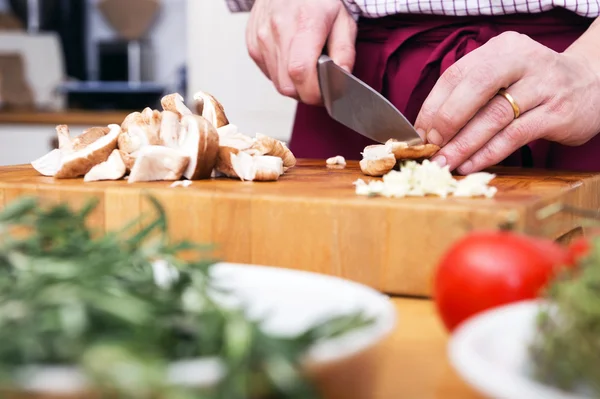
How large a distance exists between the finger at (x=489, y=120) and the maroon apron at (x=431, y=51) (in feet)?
0.69

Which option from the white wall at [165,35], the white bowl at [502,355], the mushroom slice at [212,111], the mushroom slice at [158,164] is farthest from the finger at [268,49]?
the white wall at [165,35]

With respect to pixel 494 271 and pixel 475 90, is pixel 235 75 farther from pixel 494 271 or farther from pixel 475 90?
pixel 494 271

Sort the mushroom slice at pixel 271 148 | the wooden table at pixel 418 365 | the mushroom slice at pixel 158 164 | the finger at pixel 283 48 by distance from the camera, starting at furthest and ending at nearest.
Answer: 1. the finger at pixel 283 48
2. the mushroom slice at pixel 271 148
3. the mushroom slice at pixel 158 164
4. the wooden table at pixel 418 365

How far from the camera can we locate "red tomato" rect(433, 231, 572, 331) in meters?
0.68

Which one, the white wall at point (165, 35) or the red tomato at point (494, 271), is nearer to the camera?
the red tomato at point (494, 271)

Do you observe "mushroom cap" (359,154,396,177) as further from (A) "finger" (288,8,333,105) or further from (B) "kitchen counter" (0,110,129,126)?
(B) "kitchen counter" (0,110,129,126)

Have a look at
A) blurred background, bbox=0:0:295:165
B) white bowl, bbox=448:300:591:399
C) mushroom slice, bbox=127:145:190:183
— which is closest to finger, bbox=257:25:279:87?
mushroom slice, bbox=127:145:190:183

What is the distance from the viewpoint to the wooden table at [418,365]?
61cm

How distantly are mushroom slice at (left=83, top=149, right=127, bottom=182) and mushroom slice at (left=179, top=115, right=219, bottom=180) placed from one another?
3.5 inches

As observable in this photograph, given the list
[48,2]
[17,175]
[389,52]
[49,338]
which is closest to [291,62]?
[389,52]

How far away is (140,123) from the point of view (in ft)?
4.03

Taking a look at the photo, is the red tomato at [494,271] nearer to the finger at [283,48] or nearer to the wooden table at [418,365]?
the wooden table at [418,365]

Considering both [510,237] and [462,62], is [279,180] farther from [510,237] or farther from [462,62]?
[510,237]

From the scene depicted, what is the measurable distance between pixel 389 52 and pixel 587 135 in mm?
387
